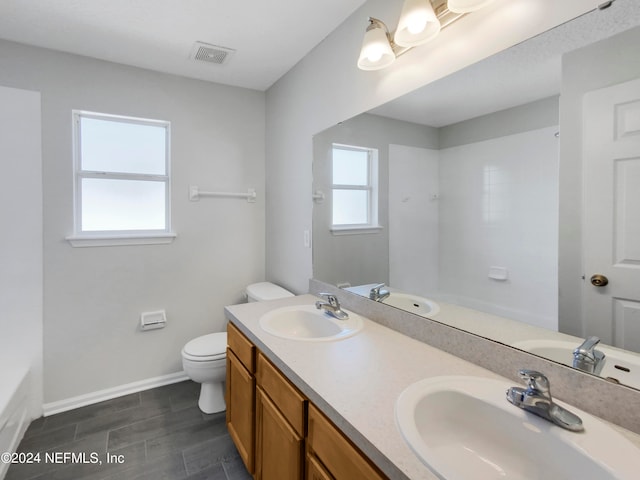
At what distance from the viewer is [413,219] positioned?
1485 millimetres

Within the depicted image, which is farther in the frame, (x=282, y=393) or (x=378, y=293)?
(x=378, y=293)

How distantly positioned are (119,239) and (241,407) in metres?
1.58

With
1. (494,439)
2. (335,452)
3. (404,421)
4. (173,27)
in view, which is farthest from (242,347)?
(173,27)

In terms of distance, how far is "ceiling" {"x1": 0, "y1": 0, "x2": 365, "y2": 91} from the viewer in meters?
1.68

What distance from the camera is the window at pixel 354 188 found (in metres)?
1.70

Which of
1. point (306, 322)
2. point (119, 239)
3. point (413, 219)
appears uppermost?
point (413, 219)

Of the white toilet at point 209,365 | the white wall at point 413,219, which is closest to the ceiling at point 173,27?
the white wall at point 413,219

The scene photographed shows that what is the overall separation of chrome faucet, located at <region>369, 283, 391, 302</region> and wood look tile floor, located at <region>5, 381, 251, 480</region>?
3.80 ft

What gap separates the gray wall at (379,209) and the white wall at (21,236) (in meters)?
1.86

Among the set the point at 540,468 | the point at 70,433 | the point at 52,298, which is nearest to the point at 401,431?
the point at 540,468

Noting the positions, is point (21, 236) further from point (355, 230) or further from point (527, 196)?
point (527, 196)

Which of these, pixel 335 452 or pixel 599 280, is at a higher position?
pixel 599 280

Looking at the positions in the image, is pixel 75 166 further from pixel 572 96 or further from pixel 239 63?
pixel 572 96

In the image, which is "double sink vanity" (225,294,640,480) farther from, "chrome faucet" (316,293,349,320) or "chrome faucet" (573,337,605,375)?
"chrome faucet" (316,293,349,320)
